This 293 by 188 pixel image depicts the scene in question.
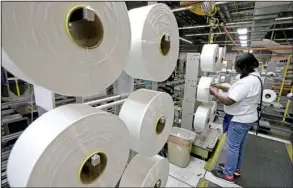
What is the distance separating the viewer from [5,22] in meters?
0.38

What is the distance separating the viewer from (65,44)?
1.68ft

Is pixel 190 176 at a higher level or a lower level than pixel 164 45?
lower

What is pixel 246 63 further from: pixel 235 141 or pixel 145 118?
pixel 145 118

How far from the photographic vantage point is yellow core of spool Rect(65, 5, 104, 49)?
526 mm

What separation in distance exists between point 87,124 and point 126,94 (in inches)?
25.1

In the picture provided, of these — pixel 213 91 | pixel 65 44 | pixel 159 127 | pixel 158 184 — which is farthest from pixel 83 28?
pixel 213 91

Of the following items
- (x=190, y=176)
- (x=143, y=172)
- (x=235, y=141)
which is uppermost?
(x=143, y=172)

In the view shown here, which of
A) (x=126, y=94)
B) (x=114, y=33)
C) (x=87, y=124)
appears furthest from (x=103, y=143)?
(x=126, y=94)

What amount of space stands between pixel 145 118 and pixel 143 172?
0.37 metres

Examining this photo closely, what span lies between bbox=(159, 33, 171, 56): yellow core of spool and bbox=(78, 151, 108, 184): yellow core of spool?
68cm

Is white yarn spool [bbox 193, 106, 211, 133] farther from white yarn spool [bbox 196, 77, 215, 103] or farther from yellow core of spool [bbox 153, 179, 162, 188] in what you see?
yellow core of spool [bbox 153, 179, 162, 188]

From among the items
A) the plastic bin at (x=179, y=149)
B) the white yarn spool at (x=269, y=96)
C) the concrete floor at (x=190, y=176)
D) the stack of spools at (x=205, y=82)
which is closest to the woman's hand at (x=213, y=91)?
the stack of spools at (x=205, y=82)

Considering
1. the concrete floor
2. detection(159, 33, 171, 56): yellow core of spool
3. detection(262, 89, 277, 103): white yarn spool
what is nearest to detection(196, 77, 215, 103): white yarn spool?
the concrete floor

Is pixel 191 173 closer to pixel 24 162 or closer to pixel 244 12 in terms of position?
pixel 24 162
